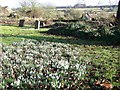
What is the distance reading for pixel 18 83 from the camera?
645cm

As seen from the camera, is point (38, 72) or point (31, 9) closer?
point (38, 72)

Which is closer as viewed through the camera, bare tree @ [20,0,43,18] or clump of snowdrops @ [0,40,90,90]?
clump of snowdrops @ [0,40,90,90]

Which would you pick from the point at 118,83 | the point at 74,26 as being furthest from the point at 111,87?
the point at 74,26

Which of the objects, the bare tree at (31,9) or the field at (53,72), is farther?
the bare tree at (31,9)

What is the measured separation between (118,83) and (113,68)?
1729mm

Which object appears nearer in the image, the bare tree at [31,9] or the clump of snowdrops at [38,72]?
the clump of snowdrops at [38,72]

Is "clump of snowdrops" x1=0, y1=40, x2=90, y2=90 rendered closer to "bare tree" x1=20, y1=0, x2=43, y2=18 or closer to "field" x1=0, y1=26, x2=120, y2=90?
"field" x1=0, y1=26, x2=120, y2=90

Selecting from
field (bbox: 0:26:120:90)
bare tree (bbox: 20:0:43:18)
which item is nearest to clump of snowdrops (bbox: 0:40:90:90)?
field (bbox: 0:26:120:90)

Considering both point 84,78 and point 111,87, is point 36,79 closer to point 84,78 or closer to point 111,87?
point 84,78

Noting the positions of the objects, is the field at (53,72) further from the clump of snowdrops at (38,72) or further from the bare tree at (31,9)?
the bare tree at (31,9)

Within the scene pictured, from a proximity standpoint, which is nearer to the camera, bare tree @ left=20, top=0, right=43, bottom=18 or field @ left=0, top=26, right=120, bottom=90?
field @ left=0, top=26, right=120, bottom=90

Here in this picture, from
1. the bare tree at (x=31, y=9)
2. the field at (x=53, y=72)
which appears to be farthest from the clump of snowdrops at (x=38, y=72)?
the bare tree at (x=31, y=9)

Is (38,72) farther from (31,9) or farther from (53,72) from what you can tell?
(31,9)

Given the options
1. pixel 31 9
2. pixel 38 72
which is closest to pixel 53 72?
pixel 38 72
